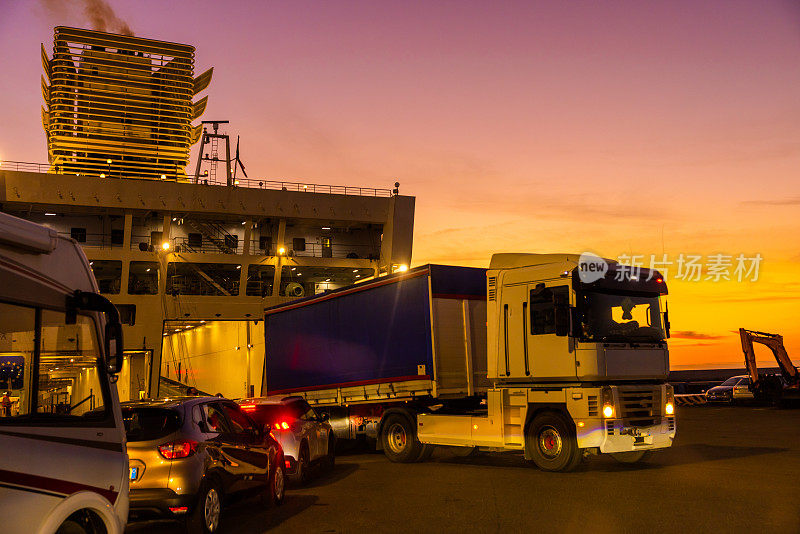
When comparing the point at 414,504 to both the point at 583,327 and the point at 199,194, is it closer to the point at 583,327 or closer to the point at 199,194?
the point at 583,327

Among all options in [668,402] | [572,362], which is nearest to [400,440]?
[572,362]

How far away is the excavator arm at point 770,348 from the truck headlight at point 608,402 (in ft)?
88.8

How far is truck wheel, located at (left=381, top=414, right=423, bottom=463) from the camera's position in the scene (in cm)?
1725

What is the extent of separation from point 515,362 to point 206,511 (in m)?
7.45

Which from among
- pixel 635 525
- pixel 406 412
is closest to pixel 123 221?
pixel 406 412

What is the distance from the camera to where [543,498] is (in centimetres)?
1143

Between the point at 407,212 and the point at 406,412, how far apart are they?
4367 cm

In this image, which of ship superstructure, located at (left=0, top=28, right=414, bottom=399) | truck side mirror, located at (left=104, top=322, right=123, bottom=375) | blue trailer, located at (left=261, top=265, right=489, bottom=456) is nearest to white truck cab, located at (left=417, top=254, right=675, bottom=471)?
blue trailer, located at (left=261, top=265, right=489, bottom=456)

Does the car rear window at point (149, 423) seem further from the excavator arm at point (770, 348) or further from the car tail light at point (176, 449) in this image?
the excavator arm at point (770, 348)

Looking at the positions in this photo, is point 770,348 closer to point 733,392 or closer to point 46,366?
point 733,392

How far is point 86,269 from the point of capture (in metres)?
6.67

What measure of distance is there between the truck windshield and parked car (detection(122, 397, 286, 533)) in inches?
255

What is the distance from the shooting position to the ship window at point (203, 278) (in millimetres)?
57594

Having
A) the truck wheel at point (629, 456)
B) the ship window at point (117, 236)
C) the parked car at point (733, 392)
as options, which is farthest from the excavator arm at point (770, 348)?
the ship window at point (117, 236)
